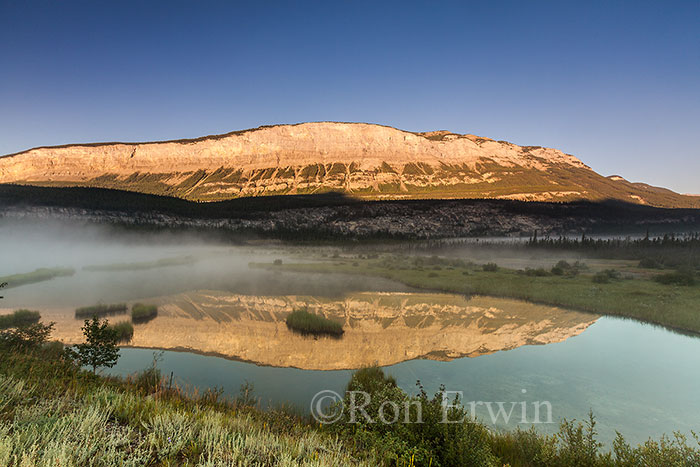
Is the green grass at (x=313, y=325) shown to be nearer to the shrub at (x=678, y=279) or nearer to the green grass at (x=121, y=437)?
the green grass at (x=121, y=437)

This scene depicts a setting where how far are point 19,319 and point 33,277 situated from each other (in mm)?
22965

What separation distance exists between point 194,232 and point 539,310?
86112 mm

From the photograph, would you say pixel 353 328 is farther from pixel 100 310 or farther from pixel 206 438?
pixel 100 310

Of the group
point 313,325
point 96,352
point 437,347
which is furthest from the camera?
point 313,325

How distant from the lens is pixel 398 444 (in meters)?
6.32

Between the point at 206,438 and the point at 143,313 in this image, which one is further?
the point at 143,313

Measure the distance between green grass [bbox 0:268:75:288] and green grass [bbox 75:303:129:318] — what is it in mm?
17123

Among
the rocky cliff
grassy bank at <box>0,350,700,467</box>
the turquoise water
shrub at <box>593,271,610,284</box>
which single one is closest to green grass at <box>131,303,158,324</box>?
the rocky cliff

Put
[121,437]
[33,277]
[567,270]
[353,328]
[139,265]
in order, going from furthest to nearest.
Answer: [139,265]
[567,270]
[33,277]
[353,328]
[121,437]

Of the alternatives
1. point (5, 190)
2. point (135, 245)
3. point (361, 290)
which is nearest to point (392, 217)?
point (135, 245)

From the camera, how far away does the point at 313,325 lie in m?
20.6

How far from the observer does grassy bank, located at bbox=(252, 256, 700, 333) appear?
22.0 meters

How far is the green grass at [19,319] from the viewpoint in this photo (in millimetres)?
18969

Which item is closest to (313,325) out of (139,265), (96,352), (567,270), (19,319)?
(96,352)
